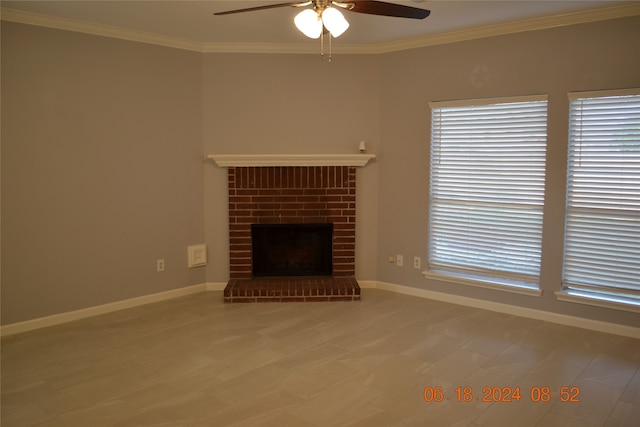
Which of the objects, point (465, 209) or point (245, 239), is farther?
point (245, 239)

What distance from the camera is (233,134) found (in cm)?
523

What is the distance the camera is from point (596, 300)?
4.09 meters

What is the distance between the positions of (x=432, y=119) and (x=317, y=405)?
3094 millimetres

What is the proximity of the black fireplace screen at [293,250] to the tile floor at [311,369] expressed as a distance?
690mm

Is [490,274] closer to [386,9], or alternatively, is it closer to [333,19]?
[386,9]

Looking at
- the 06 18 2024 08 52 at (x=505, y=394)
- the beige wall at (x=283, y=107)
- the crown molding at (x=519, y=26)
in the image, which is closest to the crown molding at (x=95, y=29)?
the beige wall at (x=283, y=107)

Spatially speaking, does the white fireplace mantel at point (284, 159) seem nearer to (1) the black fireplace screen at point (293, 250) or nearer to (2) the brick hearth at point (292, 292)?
(1) the black fireplace screen at point (293, 250)

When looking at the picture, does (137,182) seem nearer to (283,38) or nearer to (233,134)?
(233,134)

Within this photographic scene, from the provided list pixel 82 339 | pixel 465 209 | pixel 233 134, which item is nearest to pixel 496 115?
pixel 465 209

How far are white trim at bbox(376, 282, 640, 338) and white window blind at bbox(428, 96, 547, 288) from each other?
228 mm

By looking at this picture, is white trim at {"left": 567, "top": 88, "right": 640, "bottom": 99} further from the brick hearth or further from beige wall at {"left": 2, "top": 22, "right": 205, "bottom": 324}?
beige wall at {"left": 2, "top": 22, "right": 205, "bottom": 324}

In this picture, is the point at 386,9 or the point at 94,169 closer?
the point at 386,9

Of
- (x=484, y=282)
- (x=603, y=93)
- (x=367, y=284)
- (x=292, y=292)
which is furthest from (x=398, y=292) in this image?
(x=603, y=93)

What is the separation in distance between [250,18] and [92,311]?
116 inches
